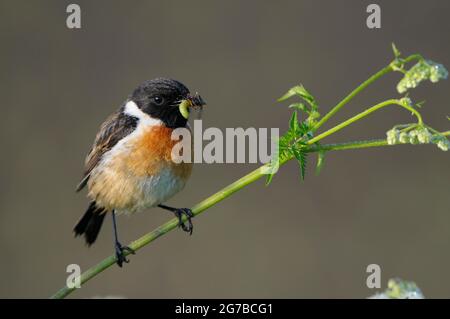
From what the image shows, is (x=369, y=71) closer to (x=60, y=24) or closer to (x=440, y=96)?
(x=440, y=96)

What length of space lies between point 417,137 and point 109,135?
7.40 feet

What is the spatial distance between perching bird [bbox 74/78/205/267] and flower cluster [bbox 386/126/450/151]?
5.22 feet

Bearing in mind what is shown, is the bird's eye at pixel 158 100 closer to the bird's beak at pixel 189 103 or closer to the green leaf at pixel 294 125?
the bird's beak at pixel 189 103

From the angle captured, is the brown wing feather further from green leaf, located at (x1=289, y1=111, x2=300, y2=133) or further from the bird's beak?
green leaf, located at (x1=289, y1=111, x2=300, y2=133)

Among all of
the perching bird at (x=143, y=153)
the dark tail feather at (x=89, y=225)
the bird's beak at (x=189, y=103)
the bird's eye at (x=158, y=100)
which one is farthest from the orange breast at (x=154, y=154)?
the dark tail feather at (x=89, y=225)

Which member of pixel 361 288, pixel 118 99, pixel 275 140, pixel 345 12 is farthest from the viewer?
pixel 345 12

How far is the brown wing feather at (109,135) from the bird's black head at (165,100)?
0.45 ft

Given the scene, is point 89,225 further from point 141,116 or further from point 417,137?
point 417,137

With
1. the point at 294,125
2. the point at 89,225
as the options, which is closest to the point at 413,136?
the point at 294,125

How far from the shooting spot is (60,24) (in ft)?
24.3

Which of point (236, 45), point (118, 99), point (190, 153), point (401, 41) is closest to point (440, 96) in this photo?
point (401, 41)

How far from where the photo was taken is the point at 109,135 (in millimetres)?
3719

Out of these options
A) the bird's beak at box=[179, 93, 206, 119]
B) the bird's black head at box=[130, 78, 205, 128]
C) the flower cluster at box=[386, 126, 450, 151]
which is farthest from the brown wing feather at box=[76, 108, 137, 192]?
the flower cluster at box=[386, 126, 450, 151]

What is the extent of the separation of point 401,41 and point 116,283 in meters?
4.09
